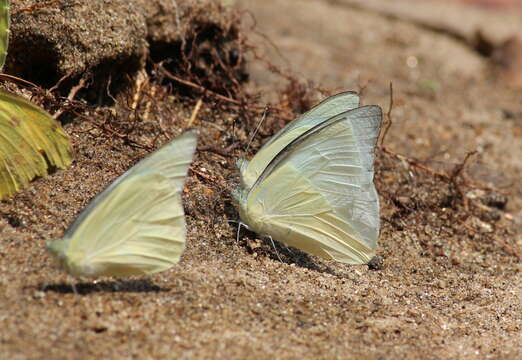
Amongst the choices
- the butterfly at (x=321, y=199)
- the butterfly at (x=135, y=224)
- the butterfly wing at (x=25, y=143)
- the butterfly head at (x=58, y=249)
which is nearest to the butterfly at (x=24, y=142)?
the butterfly wing at (x=25, y=143)

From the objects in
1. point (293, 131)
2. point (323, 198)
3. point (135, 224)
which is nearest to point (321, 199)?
point (323, 198)

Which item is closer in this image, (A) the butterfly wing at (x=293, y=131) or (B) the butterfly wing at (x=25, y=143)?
(B) the butterfly wing at (x=25, y=143)

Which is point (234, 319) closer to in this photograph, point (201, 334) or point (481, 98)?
point (201, 334)

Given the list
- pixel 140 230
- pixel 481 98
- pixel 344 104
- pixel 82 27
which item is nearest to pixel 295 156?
pixel 344 104

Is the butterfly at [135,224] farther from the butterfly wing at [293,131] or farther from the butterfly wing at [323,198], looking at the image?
the butterfly wing at [293,131]

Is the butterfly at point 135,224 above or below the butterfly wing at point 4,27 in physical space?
below

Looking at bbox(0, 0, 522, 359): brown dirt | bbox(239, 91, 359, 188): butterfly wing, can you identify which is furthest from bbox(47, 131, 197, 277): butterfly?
bbox(239, 91, 359, 188): butterfly wing

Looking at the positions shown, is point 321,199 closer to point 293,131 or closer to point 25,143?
point 293,131
